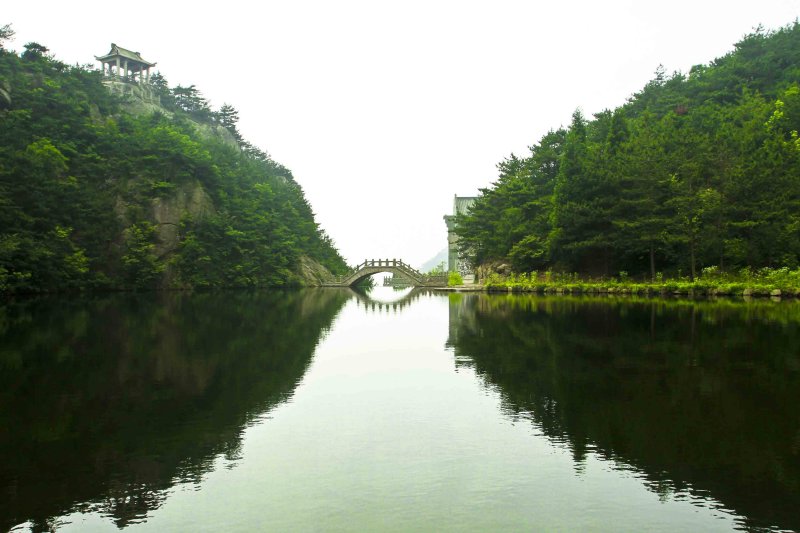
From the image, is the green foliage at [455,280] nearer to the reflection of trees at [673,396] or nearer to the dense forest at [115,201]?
the dense forest at [115,201]

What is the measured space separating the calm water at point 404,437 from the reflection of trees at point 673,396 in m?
0.04

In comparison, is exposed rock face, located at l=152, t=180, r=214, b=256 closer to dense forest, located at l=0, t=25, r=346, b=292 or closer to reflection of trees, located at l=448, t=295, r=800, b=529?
dense forest, located at l=0, t=25, r=346, b=292

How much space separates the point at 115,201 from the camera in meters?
51.3

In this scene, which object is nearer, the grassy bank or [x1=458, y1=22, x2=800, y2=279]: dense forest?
the grassy bank

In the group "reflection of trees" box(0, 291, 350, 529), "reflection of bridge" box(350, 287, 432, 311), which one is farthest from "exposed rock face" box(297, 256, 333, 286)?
"reflection of trees" box(0, 291, 350, 529)

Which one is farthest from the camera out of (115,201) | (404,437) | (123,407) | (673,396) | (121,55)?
(121,55)

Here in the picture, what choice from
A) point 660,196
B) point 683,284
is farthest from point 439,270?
point 683,284

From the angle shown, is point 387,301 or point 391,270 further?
point 391,270

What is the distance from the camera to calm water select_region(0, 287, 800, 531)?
4.62 meters

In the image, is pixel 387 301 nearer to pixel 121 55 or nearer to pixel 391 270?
pixel 391 270

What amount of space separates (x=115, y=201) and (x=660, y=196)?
140 ft

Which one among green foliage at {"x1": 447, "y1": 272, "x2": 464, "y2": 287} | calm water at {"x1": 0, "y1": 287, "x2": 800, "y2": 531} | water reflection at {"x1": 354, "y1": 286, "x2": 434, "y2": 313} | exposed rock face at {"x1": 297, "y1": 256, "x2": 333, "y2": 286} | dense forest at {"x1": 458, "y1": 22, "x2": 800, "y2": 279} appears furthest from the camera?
exposed rock face at {"x1": 297, "y1": 256, "x2": 333, "y2": 286}

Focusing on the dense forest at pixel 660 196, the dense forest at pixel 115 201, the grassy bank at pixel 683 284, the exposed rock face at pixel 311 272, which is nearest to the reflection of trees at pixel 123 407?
the dense forest at pixel 115 201

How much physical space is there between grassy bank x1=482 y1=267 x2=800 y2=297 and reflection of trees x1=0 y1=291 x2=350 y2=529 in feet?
79.7
